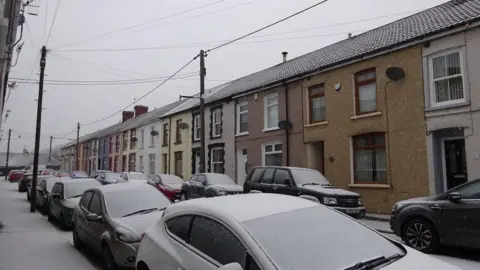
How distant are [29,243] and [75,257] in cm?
234

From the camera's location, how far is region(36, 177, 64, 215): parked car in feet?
52.7

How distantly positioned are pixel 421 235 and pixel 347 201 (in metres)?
3.42

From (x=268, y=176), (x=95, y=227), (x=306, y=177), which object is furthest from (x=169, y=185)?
(x=95, y=227)

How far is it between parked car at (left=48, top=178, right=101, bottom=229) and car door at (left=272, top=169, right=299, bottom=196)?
20.4 feet

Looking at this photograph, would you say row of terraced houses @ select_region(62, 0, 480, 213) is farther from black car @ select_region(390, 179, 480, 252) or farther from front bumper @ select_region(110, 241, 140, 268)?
front bumper @ select_region(110, 241, 140, 268)

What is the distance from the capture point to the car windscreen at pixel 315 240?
129 inches

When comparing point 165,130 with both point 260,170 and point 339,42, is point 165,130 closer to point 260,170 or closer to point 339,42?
point 339,42

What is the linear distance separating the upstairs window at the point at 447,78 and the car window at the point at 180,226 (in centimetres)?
1124

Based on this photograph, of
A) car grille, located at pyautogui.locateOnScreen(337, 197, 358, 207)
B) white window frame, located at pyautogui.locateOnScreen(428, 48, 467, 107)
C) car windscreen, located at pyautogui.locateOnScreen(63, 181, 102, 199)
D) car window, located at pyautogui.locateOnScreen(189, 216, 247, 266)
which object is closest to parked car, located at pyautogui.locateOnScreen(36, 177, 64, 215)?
car windscreen, located at pyautogui.locateOnScreen(63, 181, 102, 199)

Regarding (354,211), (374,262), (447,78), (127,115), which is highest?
(127,115)

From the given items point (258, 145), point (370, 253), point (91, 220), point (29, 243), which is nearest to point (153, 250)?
point (370, 253)

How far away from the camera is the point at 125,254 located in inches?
260

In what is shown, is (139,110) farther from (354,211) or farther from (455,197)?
(455,197)

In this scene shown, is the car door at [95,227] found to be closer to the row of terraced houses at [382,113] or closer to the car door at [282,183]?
the car door at [282,183]
